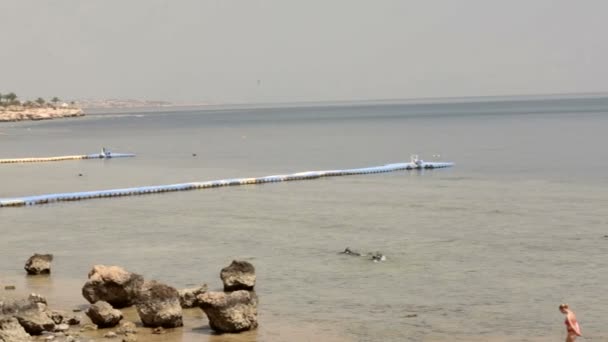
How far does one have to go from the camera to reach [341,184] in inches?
2245

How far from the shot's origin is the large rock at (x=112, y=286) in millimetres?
23328

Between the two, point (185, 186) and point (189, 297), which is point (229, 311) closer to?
point (189, 297)

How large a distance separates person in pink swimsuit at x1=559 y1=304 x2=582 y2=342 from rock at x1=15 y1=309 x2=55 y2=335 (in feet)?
36.1

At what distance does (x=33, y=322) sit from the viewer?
20625 mm

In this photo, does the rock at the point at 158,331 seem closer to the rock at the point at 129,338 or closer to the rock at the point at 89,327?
the rock at the point at 129,338

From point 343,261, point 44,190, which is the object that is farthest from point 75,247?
point 44,190

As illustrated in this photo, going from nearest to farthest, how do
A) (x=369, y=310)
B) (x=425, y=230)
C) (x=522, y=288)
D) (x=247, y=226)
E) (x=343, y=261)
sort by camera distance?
(x=369, y=310), (x=522, y=288), (x=343, y=261), (x=425, y=230), (x=247, y=226)

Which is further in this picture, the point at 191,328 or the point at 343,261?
the point at 343,261

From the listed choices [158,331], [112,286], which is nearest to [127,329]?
[158,331]

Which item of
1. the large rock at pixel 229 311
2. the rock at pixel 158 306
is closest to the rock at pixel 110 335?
the rock at pixel 158 306

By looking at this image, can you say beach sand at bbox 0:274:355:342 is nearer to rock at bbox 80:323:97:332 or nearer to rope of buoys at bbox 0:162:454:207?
rock at bbox 80:323:97:332

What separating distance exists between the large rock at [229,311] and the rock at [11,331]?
396 cm

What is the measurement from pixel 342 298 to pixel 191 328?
16.1 ft

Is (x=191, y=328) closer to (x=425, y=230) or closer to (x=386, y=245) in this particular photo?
→ (x=386, y=245)
